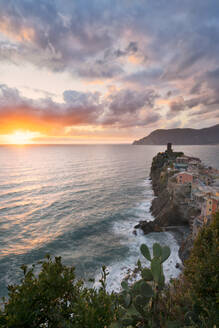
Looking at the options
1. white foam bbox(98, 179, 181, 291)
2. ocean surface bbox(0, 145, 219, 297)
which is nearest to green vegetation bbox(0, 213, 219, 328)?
white foam bbox(98, 179, 181, 291)

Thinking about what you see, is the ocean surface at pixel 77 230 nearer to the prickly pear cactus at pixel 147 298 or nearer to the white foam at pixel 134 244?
the white foam at pixel 134 244

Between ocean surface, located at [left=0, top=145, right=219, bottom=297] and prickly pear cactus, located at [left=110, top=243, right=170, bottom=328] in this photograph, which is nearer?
prickly pear cactus, located at [left=110, top=243, right=170, bottom=328]

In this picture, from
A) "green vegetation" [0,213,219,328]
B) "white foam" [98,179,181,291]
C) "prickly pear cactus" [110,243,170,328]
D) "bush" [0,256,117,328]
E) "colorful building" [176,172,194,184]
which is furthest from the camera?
"colorful building" [176,172,194,184]

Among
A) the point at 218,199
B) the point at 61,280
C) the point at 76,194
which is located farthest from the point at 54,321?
the point at 76,194

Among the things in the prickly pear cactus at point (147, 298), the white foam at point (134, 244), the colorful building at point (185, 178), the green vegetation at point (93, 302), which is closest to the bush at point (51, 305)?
the green vegetation at point (93, 302)

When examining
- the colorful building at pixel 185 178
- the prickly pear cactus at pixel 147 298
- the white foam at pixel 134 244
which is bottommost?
the white foam at pixel 134 244

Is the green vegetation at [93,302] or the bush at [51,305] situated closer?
the bush at [51,305]

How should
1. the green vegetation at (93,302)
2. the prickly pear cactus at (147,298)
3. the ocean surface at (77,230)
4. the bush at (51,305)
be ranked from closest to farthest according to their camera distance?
the bush at (51,305) < the green vegetation at (93,302) < the prickly pear cactus at (147,298) < the ocean surface at (77,230)

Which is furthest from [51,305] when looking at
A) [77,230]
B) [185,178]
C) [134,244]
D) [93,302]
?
[185,178]

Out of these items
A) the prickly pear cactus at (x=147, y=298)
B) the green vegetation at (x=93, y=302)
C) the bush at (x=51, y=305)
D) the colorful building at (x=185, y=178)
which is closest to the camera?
the bush at (x=51, y=305)

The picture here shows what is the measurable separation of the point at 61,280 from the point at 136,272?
23.6 m

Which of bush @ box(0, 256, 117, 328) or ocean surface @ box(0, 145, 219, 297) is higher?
bush @ box(0, 256, 117, 328)

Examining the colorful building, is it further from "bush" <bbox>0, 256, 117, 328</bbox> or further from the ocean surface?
"bush" <bbox>0, 256, 117, 328</bbox>

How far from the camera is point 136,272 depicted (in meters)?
26.4
